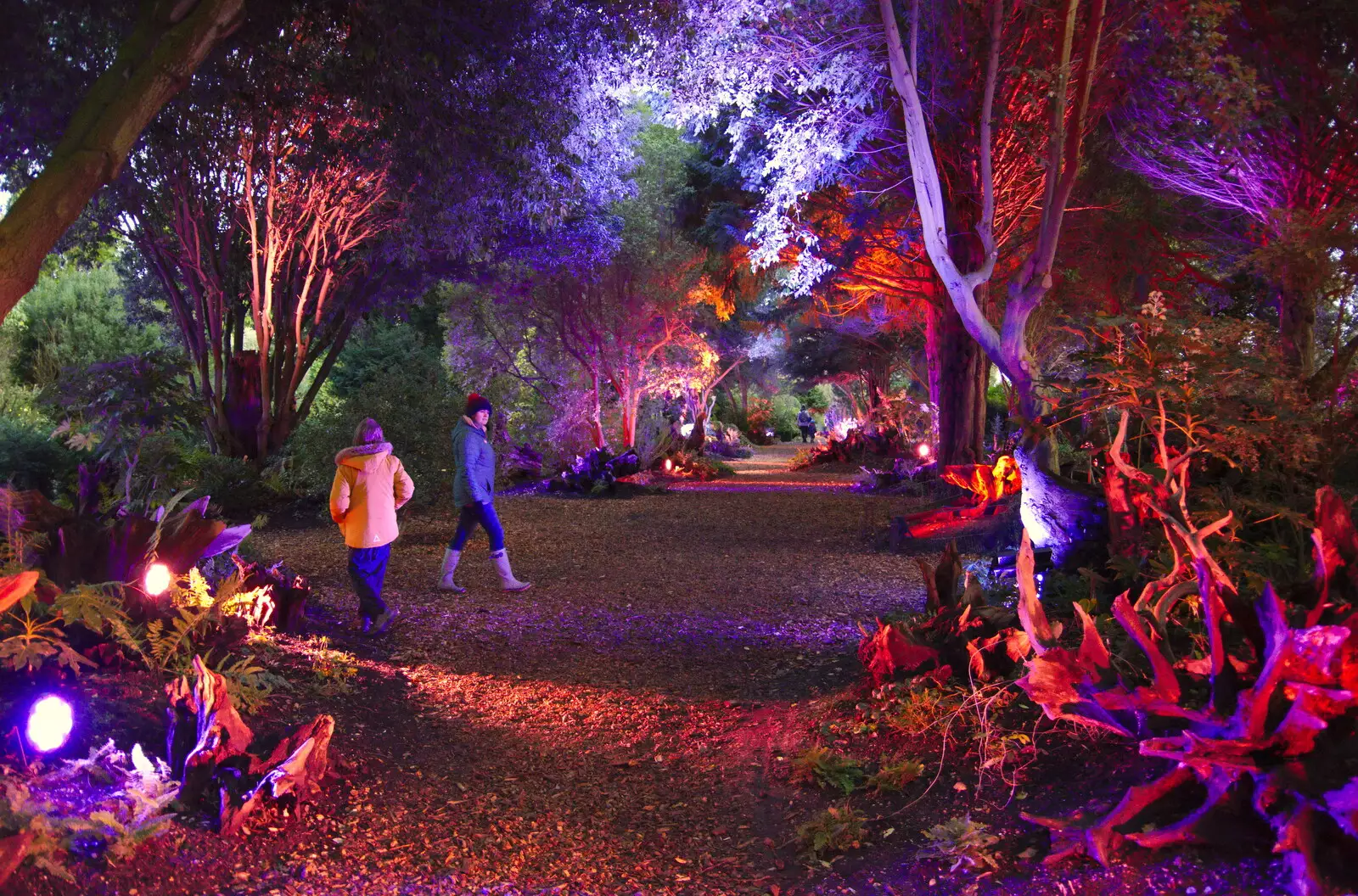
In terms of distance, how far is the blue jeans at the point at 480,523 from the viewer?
8.41m

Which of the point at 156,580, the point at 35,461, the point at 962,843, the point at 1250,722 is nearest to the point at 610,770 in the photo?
the point at 962,843

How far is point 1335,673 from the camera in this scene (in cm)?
254

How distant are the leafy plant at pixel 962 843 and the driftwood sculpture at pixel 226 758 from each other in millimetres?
2215

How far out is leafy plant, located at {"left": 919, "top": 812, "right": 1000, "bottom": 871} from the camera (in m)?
2.89

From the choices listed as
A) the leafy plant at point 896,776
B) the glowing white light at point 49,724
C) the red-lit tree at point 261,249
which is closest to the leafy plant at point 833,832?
the leafy plant at point 896,776

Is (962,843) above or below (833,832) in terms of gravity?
above

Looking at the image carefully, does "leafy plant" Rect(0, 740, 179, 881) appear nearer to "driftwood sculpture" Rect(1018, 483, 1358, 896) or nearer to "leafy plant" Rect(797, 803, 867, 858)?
"leafy plant" Rect(797, 803, 867, 858)

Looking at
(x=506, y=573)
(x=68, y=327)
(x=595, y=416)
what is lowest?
(x=506, y=573)

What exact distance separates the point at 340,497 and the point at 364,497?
0.16 meters

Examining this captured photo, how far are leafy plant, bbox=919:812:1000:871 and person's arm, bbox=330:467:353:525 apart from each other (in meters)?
5.02

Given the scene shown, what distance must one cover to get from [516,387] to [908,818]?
68.7ft

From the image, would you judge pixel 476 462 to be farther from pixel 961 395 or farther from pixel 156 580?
pixel 961 395

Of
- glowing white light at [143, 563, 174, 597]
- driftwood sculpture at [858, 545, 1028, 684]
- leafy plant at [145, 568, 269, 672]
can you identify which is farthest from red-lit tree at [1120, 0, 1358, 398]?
glowing white light at [143, 563, 174, 597]

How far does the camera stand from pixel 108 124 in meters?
5.38
